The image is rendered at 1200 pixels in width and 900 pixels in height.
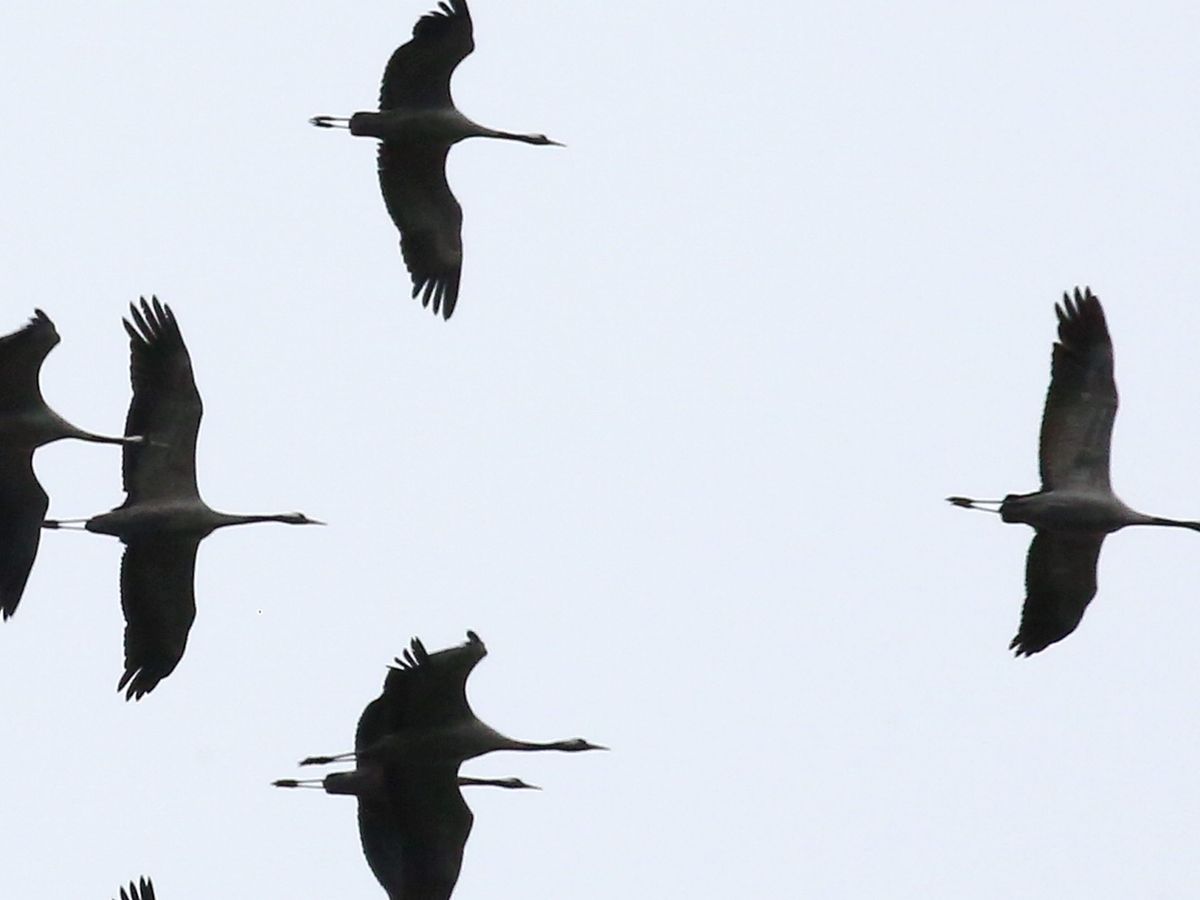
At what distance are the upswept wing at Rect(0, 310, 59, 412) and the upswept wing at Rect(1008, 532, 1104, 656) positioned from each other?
305 inches

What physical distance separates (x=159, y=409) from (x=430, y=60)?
3.89 meters

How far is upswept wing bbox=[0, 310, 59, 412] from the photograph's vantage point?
21.6 meters

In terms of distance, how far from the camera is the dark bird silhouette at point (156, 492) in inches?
872

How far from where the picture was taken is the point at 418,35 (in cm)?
2352

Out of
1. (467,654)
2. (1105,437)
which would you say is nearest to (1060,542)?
(1105,437)

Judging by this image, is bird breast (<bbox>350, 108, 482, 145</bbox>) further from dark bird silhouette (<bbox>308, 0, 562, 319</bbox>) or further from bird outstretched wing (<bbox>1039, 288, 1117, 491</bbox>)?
bird outstretched wing (<bbox>1039, 288, 1117, 491</bbox>)

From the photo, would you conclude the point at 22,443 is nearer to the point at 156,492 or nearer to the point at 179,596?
the point at 156,492

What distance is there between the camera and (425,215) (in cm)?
2462

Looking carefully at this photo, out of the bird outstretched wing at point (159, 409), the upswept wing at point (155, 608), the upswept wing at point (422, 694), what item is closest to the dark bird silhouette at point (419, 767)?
the upswept wing at point (422, 694)

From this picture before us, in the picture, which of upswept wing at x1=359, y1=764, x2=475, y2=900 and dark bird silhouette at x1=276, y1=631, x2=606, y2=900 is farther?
upswept wing at x1=359, y1=764, x2=475, y2=900

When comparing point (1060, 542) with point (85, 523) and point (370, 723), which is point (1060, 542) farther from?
point (85, 523)

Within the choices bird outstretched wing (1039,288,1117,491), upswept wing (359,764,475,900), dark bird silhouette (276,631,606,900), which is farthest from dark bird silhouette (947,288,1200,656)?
upswept wing (359,764,475,900)

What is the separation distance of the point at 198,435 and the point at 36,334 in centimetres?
154

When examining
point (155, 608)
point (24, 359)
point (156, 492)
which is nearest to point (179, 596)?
point (155, 608)
